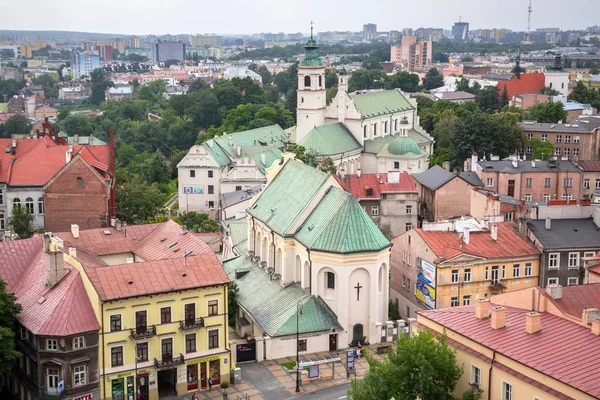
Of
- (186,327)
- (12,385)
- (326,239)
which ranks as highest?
(326,239)

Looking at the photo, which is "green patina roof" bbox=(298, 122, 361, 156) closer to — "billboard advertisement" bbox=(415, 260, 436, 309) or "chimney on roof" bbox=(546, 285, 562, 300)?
"billboard advertisement" bbox=(415, 260, 436, 309)

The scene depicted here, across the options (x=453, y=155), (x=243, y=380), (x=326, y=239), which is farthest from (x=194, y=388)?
(x=453, y=155)

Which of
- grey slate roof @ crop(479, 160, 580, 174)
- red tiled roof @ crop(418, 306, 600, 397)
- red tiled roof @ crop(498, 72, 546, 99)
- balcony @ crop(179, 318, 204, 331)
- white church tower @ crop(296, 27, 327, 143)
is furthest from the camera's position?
red tiled roof @ crop(498, 72, 546, 99)

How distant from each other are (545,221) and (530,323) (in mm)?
27090

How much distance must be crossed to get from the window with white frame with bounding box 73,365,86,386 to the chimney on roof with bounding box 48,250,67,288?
231 inches

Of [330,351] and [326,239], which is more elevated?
[326,239]

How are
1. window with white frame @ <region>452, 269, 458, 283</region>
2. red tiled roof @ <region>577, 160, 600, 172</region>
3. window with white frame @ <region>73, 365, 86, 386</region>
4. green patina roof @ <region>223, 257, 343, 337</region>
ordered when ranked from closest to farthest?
window with white frame @ <region>73, 365, 86, 386</region> → green patina roof @ <region>223, 257, 343, 337</region> → window with white frame @ <region>452, 269, 458, 283</region> → red tiled roof @ <region>577, 160, 600, 172</region>

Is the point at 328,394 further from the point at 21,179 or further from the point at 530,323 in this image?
the point at 21,179

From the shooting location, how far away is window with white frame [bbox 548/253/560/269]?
2611 inches

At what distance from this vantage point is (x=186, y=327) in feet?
178

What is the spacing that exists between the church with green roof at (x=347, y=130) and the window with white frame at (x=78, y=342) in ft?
194

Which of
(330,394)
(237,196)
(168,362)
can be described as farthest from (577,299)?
(237,196)

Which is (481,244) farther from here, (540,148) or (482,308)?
(540,148)

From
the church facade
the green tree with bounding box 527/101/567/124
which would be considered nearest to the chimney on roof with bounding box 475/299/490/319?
the church facade
